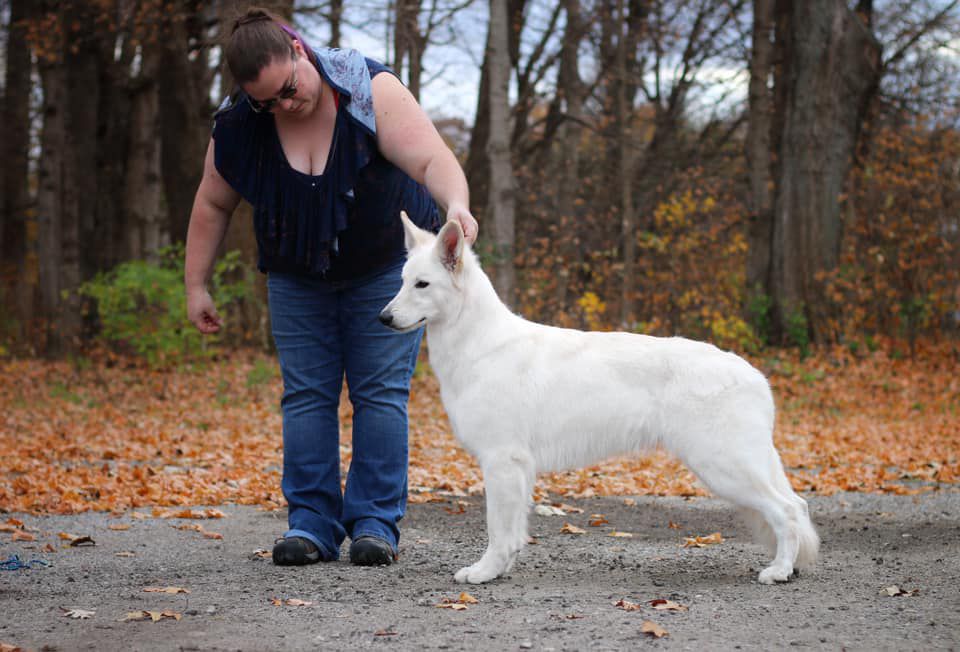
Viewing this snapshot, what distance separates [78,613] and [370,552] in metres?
1.35

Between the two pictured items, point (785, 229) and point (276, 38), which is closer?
point (276, 38)

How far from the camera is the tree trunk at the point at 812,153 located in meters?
16.4

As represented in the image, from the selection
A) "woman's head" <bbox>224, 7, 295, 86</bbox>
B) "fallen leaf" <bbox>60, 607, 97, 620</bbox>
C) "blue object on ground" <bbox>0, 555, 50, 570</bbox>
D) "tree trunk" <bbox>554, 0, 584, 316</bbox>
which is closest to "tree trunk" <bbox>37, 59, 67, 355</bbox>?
"tree trunk" <bbox>554, 0, 584, 316</bbox>

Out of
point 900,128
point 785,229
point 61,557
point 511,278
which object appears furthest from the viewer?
point 900,128

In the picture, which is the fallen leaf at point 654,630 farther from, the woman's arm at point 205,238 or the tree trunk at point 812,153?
the tree trunk at point 812,153

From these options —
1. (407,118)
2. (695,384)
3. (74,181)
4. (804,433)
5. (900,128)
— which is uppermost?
(900,128)

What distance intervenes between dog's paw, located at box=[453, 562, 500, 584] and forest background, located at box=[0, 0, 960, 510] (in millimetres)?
5210

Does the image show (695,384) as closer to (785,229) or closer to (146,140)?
(785,229)

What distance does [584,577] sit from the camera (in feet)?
14.8

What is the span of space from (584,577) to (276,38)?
2.75 metres

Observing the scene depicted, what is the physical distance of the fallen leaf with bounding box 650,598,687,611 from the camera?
3.84 meters

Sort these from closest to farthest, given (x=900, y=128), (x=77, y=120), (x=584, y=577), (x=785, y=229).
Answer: (x=584, y=577), (x=785, y=229), (x=900, y=128), (x=77, y=120)

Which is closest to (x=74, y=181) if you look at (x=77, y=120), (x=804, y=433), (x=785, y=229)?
(x=77, y=120)

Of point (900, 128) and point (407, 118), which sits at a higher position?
point (900, 128)
